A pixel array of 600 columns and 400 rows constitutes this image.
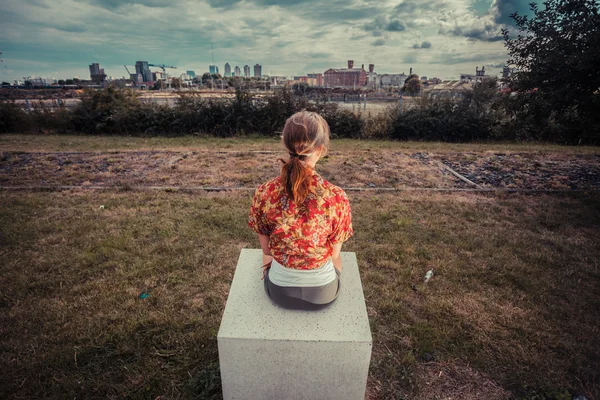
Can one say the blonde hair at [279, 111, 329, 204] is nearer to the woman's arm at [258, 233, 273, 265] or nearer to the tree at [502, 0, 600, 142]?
the woman's arm at [258, 233, 273, 265]

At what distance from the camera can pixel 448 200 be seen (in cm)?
552

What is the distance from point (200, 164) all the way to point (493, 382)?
23.1 ft

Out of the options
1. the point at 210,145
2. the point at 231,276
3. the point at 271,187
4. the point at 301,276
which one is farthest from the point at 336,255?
the point at 210,145

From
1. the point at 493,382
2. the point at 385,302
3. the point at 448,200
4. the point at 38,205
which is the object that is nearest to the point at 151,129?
the point at 38,205

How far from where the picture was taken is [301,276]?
Result: 191 centimetres

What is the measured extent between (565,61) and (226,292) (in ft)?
23.0

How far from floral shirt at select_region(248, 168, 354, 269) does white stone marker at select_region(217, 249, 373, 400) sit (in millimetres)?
343

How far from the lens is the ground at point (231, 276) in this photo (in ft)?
7.61

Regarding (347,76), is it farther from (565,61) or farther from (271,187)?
(271,187)

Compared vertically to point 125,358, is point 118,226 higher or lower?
higher

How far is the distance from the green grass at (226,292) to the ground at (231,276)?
1 cm

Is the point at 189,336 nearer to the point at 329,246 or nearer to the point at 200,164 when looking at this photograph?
the point at 329,246

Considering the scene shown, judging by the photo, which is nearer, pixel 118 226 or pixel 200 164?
pixel 118 226

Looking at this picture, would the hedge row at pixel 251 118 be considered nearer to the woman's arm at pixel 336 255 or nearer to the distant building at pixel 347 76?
the woman's arm at pixel 336 255
